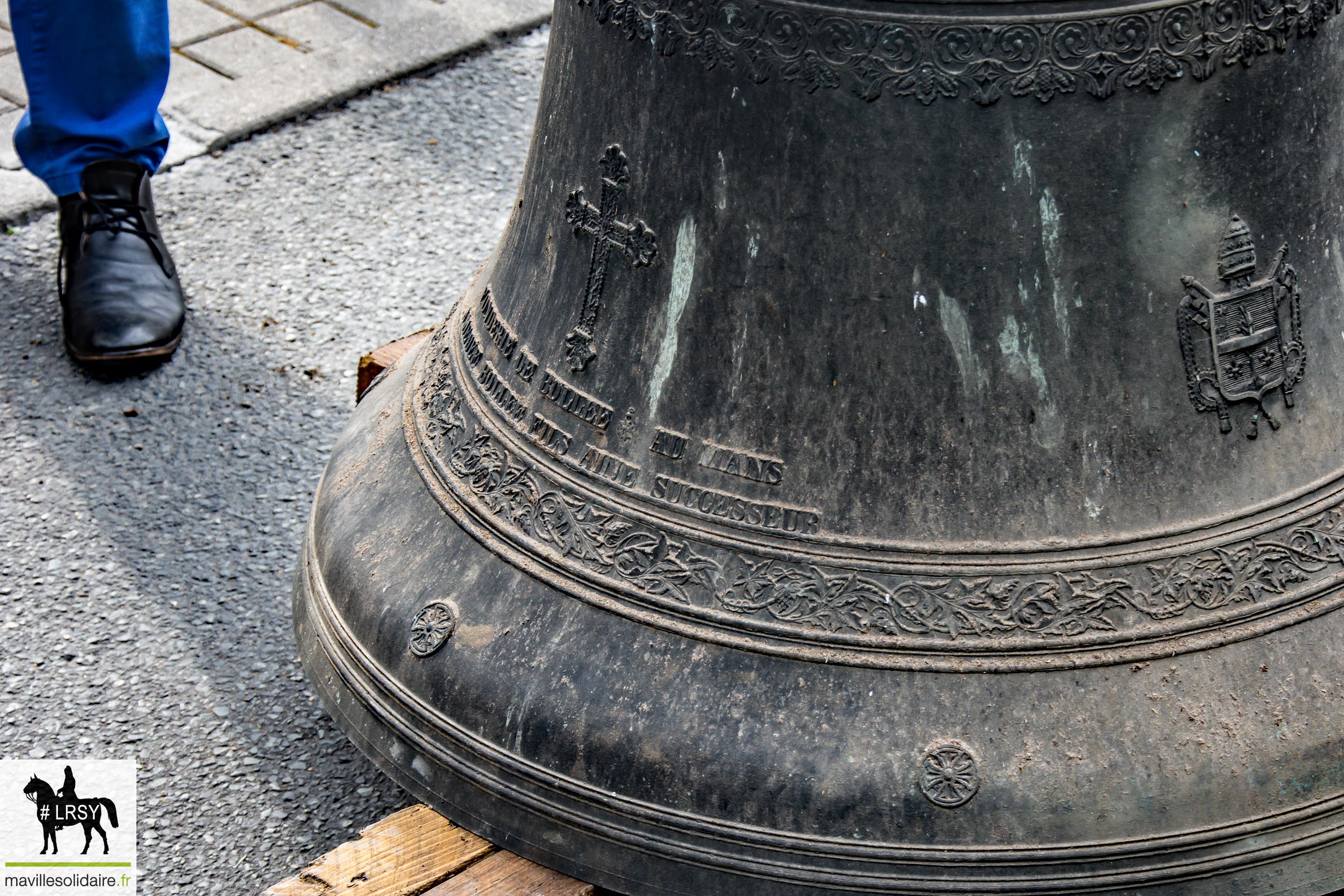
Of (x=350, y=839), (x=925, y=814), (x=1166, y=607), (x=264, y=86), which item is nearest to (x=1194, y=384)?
(x=1166, y=607)

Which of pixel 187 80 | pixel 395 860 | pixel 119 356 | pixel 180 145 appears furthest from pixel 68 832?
pixel 187 80

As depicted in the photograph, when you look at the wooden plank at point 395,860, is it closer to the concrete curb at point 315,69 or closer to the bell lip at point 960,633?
the bell lip at point 960,633

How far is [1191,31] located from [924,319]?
1.16 ft

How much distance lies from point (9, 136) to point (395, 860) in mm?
2287

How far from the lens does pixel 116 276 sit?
2721 millimetres

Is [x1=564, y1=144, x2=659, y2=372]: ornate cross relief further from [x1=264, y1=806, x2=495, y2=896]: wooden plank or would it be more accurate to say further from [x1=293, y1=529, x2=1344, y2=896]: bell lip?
[x1=264, y1=806, x2=495, y2=896]: wooden plank

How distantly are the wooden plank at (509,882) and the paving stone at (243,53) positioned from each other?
8.18 ft

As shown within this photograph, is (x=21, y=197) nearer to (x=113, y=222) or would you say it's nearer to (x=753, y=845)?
(x=113, y=222)

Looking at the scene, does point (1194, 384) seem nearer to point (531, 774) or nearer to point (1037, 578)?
point (1037, 578)

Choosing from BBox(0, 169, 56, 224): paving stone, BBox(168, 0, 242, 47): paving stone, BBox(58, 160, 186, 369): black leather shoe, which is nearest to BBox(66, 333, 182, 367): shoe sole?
BBox(58, 160, 186, 369): black leather shoe

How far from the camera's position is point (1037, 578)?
1422mm

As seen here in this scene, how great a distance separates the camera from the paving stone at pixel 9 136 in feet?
10.3

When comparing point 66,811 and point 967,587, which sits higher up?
point 967,587

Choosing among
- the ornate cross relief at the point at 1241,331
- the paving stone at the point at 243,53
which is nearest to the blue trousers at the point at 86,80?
the paving stone at the point at 243,53
